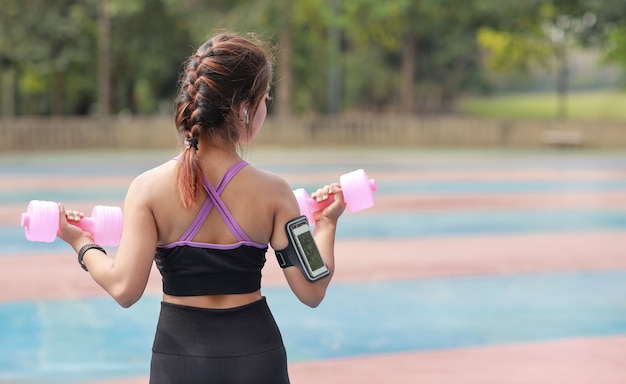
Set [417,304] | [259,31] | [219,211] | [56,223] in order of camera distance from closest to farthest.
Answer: [219,211] < [56,223] < [417,304] < [259,31]

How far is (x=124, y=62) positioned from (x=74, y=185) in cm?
2633

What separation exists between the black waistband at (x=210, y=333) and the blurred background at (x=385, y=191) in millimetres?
435

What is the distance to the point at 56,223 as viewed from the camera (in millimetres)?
2664

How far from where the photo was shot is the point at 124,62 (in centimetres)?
4378

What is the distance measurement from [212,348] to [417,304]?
512 cm

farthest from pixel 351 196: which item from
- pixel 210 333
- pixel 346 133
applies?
pixel 346 133

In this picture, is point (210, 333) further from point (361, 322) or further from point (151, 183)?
point (361, 322)

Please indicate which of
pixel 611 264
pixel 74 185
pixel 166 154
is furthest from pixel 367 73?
pixel 611 264

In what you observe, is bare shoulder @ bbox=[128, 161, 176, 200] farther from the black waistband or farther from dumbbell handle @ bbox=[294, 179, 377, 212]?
dumbbell handle @ bbox=[294, 179, 377, 212]

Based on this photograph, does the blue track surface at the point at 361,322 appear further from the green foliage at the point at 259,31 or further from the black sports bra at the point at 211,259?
the green foliage at the point at 259,31

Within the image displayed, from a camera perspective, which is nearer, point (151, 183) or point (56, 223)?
point (151, 183)

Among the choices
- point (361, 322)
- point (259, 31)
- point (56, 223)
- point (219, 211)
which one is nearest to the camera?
point (219, 211)

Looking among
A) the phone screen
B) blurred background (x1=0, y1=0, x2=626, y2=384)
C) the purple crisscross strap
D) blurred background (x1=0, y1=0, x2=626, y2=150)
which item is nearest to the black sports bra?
the purple crisscross strap

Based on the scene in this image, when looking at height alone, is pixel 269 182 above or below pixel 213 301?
above
